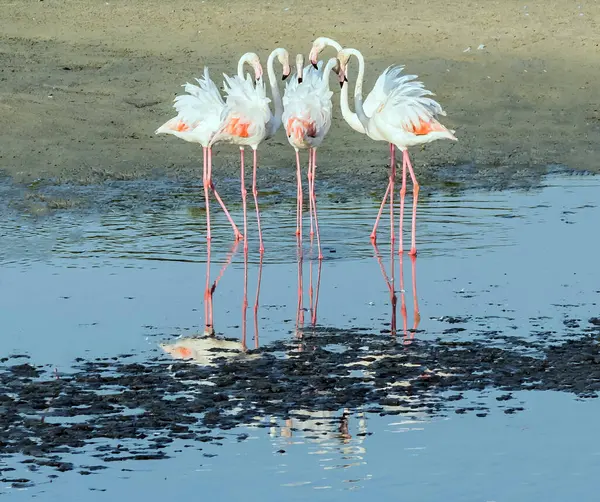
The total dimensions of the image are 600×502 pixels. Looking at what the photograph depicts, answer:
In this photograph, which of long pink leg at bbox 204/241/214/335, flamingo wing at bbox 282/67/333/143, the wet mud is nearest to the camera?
the wet mud

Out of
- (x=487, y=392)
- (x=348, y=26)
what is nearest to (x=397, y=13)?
(x=348, y=26)

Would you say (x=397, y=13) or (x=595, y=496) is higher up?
(x=397, y=13)

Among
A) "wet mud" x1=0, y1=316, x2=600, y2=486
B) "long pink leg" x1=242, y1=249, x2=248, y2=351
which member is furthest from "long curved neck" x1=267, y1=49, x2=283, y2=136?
"wet mud" x1=0, y1=316, x2=600, y2=486

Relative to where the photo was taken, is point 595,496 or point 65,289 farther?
point 65,289

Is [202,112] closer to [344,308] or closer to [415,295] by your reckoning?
[415,295]

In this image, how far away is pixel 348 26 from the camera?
756 inches

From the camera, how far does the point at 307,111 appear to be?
11055mm

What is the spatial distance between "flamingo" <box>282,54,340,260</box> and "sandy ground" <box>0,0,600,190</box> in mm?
2862

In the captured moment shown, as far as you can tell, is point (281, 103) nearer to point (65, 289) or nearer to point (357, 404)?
point (65, 289)

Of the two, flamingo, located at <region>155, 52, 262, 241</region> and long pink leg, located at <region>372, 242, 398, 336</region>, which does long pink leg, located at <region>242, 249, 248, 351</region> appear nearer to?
long pink leg, located at <region>372, 242, 398, 336</region>

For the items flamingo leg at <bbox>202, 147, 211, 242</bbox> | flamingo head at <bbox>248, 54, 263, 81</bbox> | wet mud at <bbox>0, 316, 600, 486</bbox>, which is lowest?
wet mud at <bbox>0, 316, 600, 486</bbox>

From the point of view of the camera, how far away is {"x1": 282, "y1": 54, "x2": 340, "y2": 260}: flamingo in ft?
36.2

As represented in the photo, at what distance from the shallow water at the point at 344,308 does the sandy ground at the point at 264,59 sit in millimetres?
1962

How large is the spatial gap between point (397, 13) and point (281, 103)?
8870 millimetres
